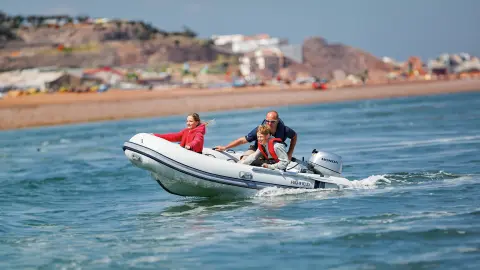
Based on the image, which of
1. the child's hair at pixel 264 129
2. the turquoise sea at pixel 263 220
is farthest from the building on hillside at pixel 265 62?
the child's hair at pixel 264 129

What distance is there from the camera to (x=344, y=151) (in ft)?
73.9

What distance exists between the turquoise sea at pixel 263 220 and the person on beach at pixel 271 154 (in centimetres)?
43

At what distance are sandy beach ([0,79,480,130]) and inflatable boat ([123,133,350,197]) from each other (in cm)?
3488

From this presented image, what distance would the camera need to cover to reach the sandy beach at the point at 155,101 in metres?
50.8

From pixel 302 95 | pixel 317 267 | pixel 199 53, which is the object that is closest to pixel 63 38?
pixel 199 53

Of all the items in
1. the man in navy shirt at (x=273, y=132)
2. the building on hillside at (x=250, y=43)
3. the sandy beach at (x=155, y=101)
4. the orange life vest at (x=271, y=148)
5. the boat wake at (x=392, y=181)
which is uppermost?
the building on hillside at (x=250, y=43)

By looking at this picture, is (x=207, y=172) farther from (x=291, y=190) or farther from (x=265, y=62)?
(x=265, y=62)

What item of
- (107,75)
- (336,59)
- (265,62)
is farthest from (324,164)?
(336,59)

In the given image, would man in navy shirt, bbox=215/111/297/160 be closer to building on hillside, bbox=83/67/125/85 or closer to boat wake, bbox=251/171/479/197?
boat wake, bbox=251/171/479/197

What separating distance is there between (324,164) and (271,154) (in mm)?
1018

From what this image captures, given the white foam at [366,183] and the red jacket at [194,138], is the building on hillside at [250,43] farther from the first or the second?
the red jacket at [194,138]

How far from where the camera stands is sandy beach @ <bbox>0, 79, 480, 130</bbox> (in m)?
50.8

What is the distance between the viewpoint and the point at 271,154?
13.8 meters

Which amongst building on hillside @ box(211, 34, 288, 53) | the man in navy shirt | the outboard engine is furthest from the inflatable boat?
building on hillside @ box(211, 34, 288, 53)
